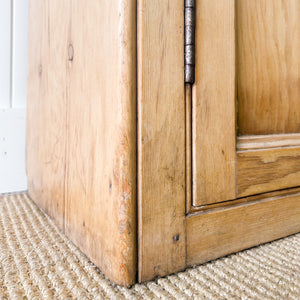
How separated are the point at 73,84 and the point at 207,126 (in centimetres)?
26

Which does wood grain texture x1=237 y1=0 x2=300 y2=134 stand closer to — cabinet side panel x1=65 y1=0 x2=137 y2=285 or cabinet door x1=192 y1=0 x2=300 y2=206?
cabinet door x1=192 y1=0 x2=300 y2=206

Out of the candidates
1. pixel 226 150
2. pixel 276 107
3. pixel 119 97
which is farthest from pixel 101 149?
pixel 276 107

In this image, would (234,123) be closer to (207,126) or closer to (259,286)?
(207,126)

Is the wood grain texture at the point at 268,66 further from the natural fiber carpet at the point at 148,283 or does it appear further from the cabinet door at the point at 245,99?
the natural fiber carpet at the point at 148,283

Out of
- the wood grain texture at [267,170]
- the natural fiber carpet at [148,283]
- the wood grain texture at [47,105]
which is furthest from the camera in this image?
the wood grain texture at [47,105]

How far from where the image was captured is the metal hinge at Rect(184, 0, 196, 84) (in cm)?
42

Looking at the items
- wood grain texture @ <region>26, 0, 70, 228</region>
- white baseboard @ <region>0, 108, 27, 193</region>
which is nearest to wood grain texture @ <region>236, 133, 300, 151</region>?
wood grain texture @ <region>26, 0, 70, 228</region>

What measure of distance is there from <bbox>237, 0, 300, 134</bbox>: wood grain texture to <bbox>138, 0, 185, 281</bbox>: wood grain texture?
5.6 inches

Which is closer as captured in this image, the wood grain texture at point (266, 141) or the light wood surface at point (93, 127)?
the light wood surface at point (93, 127)

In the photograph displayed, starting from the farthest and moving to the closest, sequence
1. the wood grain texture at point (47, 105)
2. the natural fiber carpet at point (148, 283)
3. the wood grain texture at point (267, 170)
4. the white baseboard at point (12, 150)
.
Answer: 1. the white baseboard at point (12, 150)
2. the wood grain texture at point (47, 105)
3. the wood grain texture at point (267, 170)
4. the natural fiber carpet at point (148, 283)

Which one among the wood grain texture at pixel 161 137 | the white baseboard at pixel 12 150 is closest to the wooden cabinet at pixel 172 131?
the wood grain texture at pixel 161 137

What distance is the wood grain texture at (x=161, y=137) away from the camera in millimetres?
389

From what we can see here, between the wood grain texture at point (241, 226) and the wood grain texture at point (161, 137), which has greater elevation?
the wood grain texture at point (161, 137)

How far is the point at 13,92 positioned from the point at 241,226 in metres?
0.84
